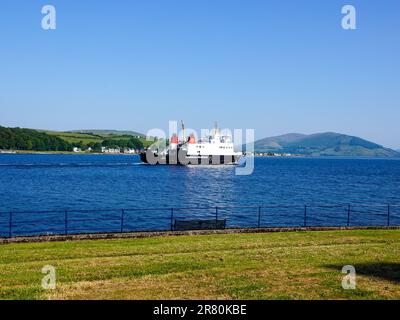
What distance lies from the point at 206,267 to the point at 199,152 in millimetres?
148310

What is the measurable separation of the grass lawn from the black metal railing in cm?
1345

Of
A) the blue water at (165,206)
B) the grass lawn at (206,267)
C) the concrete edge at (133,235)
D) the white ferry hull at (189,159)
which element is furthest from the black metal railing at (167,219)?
the white ferry hull at (189,159)

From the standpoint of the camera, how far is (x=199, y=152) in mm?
163500

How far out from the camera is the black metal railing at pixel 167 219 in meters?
36.3

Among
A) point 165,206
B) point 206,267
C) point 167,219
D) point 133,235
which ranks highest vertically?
point 206,267

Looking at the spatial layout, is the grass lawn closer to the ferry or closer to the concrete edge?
the concrete edge

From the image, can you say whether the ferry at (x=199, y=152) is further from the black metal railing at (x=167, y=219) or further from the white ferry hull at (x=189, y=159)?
the black metal railing at (x=167, y=219)

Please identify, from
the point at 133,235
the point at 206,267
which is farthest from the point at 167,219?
the point at 206,267

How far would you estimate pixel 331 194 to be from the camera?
7344 centimetres

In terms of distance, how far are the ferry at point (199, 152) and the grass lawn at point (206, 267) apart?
139 meters

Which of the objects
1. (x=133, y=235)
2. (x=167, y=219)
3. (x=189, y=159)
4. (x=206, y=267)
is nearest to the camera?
(x=206, y=267)

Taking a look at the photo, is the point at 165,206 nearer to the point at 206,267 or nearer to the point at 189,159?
the point at 206,267

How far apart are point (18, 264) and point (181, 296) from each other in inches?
269

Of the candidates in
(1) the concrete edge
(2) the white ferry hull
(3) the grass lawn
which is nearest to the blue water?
(1) the concrete edge
